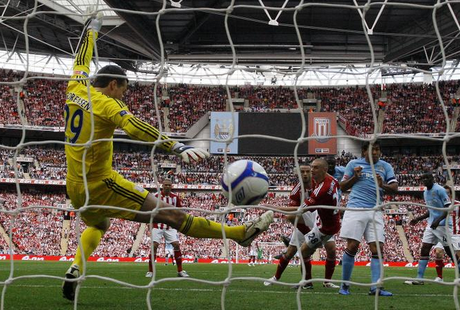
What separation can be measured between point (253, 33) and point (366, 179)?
1076 inches

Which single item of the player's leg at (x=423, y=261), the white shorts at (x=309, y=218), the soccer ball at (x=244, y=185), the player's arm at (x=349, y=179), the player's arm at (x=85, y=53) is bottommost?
the player's leg at (x=423, y=261)

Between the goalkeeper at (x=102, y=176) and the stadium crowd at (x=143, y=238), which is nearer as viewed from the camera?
the goalkeeper at (x=102, y=176)

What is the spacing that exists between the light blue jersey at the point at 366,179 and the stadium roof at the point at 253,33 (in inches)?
870

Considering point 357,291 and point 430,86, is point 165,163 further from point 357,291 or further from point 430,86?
point 357,291

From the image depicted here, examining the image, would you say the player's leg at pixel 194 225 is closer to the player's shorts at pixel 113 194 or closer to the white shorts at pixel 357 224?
the player's shorts at pixel 113 194

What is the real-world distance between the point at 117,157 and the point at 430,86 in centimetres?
2190

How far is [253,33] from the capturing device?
110 ft

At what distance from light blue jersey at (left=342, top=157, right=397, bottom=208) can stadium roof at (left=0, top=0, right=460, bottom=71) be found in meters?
22.1

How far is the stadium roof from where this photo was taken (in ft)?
95.4

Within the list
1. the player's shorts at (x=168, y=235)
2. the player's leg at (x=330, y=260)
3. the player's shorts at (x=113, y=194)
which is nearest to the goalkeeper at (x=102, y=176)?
the player's shorts at (x=113, y=194)

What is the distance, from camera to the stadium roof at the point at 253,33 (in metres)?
29.1

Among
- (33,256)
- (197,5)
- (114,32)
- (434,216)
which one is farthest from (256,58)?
(434,216)

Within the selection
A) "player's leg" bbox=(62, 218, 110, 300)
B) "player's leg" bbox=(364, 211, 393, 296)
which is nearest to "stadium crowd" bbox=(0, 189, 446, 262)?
"player's leg" bbox=(364, 211, 393, 296)

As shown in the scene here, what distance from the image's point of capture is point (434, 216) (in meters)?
9.30
